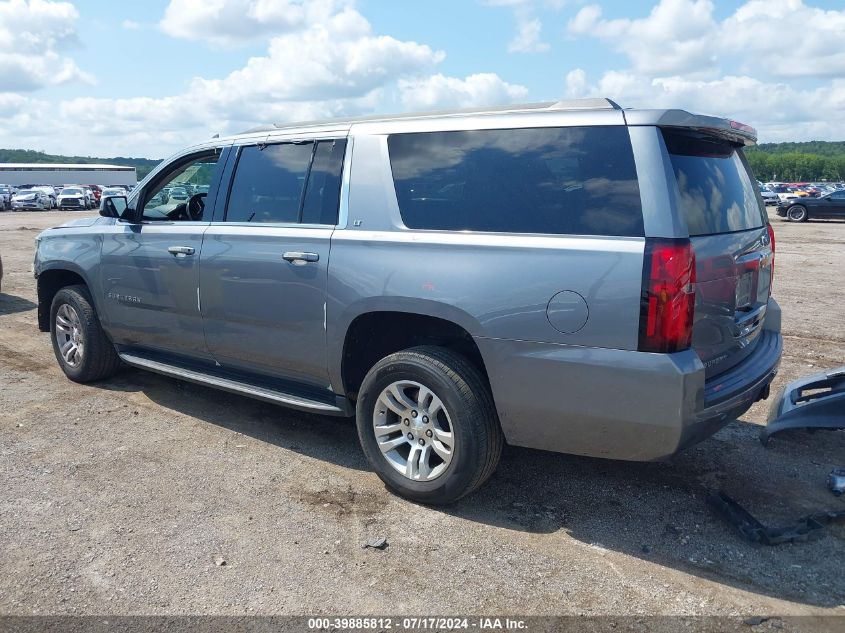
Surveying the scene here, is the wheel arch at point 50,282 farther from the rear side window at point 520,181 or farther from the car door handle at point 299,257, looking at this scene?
the rear side window at point 520,181

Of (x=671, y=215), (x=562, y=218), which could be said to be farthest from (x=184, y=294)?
(x=671, y=215)

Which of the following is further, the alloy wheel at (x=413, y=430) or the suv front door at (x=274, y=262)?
the suv front door at (x=274, y=262)

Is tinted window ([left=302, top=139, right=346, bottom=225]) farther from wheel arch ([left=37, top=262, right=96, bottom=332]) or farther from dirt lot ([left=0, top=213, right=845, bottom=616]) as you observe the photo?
wheel arch ([left=37, top=262, right=96, bottom=332])

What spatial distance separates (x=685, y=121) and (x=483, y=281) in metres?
1.17

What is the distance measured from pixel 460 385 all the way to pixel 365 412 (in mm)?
676

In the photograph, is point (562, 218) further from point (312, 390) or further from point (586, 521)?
point (312, 390)

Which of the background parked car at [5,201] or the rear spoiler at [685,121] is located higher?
the rear spoiler at [685,121]

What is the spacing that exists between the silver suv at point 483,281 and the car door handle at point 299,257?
0.02m

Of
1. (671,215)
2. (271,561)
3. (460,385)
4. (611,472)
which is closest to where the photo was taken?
(671,215)

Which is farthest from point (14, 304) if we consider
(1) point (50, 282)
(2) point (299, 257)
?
(2) point (299, 257)

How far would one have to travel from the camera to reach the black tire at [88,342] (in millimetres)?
5762

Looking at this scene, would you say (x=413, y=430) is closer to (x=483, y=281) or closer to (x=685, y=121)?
(x=483, y=281)

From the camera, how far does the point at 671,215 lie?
124 inches

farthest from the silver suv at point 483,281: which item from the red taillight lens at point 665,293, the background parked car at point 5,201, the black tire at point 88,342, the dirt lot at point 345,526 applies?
the background parked car at point 5,201
